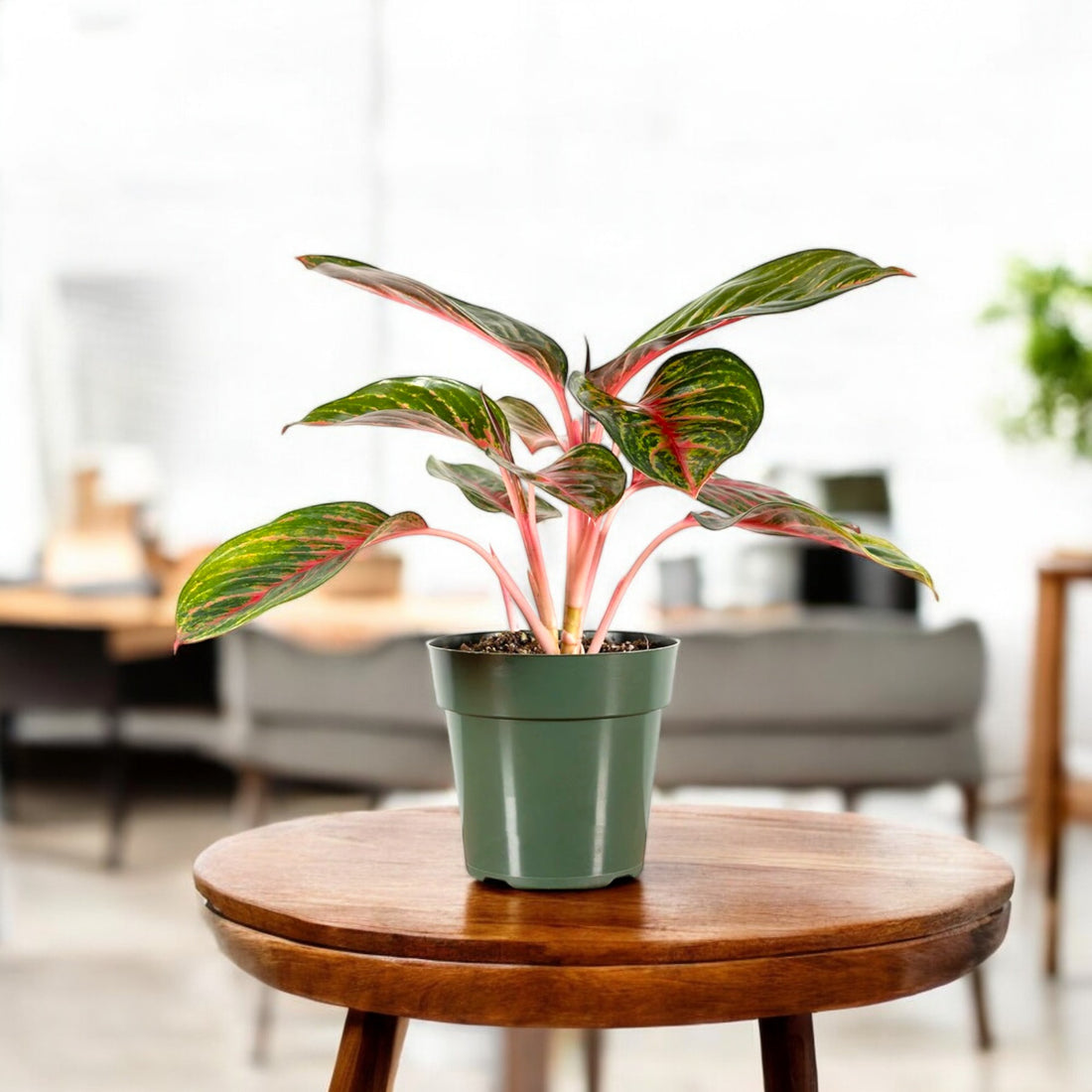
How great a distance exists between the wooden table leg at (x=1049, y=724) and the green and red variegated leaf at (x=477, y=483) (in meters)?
1.93

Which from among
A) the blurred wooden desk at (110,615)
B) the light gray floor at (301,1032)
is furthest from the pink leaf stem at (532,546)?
the blurred wooden desk at (110,615)

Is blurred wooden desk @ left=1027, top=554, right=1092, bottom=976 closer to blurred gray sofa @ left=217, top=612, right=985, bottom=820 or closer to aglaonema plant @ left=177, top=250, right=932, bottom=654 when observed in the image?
blurred gray sofa @ left=217, top=612, right=985, bottom=820

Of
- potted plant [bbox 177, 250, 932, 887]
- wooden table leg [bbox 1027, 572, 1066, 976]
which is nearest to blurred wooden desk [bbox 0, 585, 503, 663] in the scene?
wooden table leg [bbox 1027, 572, 1066, 976]

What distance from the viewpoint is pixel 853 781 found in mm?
2561

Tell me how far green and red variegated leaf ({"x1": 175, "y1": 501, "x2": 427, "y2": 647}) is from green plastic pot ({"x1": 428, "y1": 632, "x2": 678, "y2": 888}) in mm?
96

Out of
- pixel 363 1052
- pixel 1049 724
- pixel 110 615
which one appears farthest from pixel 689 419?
pixel 110 615

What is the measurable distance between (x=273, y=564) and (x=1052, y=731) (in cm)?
217

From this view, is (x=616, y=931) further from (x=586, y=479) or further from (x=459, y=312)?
(x=459, y=312)

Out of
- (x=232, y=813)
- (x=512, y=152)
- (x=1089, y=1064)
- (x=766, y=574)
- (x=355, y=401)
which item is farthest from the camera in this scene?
(x=512, y=152)

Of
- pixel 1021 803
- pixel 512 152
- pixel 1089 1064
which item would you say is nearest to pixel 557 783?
pixel 1089 1064

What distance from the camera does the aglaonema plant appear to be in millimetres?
805

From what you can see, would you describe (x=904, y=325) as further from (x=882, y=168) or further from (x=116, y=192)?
(x=116, y=192)

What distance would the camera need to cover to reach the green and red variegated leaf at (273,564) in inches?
32.2

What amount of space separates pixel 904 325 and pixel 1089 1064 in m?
2.78
